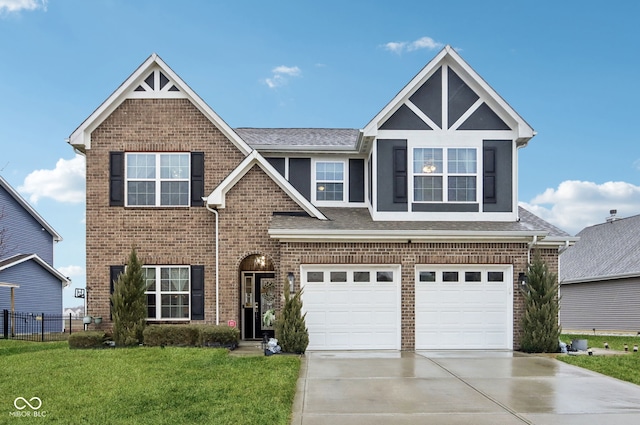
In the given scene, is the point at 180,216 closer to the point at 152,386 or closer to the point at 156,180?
the point at 156,180

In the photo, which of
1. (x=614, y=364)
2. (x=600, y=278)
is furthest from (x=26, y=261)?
(x=600, y=278)

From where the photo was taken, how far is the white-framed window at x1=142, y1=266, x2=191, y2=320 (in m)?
16.9

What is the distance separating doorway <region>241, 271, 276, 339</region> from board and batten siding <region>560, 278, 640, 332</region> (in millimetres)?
18185

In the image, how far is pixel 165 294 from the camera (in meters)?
16.9

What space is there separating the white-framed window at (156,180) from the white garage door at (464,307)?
747cm

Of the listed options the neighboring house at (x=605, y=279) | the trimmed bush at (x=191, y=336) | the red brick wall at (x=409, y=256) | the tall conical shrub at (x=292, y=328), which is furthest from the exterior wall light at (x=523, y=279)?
the neighboring house at (x=605, y=279)

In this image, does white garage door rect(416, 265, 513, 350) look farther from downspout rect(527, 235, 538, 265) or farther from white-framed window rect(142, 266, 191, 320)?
white-framed window rect(142, 266, 191, 320)

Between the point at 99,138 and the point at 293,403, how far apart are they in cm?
1162

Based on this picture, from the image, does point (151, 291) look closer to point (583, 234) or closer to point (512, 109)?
point (512, 109)

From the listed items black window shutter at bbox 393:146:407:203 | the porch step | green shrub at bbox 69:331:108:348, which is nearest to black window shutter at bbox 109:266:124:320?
green shrub at bbox 69:331:108:348

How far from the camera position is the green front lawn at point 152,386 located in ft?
26.7

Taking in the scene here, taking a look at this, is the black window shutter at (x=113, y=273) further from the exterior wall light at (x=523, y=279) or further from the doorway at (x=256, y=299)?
the exterior wall light at (x=523, y=279)

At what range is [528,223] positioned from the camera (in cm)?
1695

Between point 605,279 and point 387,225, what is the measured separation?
1778cm
